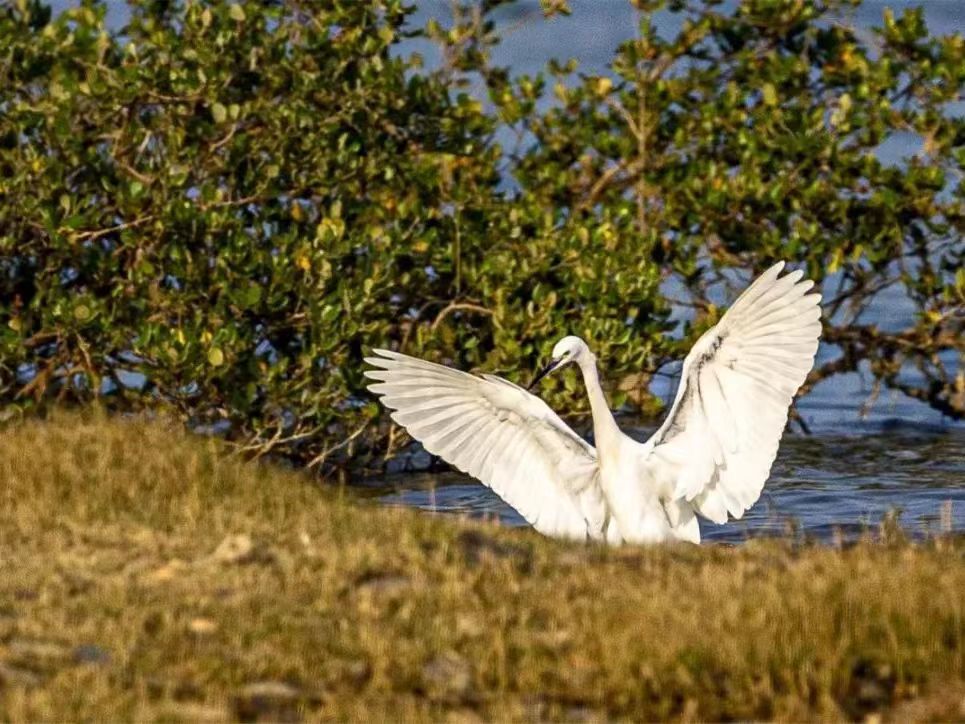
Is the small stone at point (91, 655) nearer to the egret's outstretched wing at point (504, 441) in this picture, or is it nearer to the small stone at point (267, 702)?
the small stone at point (267, 702)

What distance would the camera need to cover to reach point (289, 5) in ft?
45.4

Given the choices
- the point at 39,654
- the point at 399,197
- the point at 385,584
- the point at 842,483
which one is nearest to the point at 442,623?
the point at 385,584

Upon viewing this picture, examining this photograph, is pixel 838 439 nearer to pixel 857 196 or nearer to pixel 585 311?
pixel 857 196

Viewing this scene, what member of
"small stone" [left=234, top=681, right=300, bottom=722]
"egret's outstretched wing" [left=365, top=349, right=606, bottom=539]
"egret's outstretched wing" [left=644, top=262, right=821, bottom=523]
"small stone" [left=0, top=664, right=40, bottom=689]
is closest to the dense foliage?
"egret's outstretched wing" [left=365, top=349, right=606, bottom=539]

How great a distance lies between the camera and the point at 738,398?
9531 mm

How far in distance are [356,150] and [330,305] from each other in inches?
54.4

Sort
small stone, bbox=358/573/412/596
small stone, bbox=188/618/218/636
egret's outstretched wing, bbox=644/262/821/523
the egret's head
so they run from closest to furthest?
small stone, bbox=188/618/218/636 → small stone, bbox=358/573/412/596 → egret's outstretched wing, bbox=644/262/821/523 → the egret's head

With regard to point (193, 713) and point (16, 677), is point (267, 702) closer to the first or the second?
point (193, 713)

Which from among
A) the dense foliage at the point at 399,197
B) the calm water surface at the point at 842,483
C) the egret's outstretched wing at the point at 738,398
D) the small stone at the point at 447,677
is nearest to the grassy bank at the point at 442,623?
the small stone at the point at 447,677

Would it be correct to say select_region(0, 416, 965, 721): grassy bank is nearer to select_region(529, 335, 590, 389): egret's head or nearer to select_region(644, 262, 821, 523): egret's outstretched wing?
select_region(644, 262, 821, 523): egret's outstretched wing

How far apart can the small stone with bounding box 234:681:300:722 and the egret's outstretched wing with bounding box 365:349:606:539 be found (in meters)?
4.37

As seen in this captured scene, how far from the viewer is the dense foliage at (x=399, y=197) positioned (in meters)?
12.4

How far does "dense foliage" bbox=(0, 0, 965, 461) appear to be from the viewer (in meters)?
12.4

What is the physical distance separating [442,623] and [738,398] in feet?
12.0
